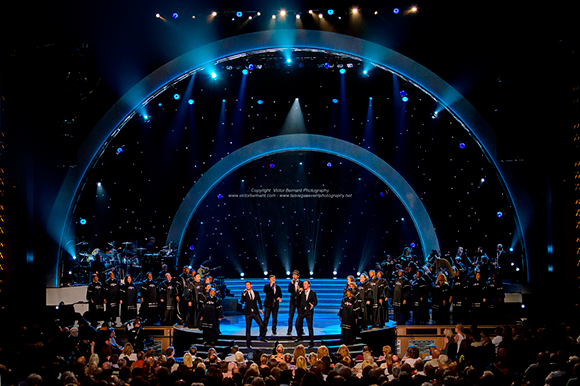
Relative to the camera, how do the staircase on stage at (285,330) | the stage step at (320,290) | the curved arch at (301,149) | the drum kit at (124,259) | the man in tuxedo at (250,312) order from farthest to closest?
1. the curved arch at (301,149)
2. the stage step at (320,290)
3. the drum kit at (124,259)
4. the staircase on stage at (285,330)
5. the man in tuxedo at (250,312)

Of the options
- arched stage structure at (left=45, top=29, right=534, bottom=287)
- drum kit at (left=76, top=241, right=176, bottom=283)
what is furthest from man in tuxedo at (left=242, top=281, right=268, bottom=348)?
arched stage structure at (left=45, top=29, right=534, bottom=287)

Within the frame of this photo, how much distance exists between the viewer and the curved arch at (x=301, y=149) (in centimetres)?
1820

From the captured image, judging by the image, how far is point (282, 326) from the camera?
14141 mm

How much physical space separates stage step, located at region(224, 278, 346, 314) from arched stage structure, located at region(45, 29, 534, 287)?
578 centimetres

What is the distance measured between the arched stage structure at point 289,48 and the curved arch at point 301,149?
3506mm

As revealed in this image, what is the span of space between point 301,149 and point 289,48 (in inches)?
184

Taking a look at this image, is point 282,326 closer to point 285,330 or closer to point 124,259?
point 285,330

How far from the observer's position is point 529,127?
13359mm

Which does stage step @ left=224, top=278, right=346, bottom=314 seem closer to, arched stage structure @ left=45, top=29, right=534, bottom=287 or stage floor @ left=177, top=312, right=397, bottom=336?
stage floor @ left=177, top=312, right=397, bottom=336

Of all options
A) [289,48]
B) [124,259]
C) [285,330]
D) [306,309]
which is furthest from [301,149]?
[306,309]

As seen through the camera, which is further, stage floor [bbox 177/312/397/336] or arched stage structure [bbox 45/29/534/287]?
arched stage structure [bbox 45/29/534/287]

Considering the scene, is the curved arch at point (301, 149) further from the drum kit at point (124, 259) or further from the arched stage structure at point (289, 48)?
the arched stage structure at point (289, 48)

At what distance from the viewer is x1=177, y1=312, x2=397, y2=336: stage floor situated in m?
13.1

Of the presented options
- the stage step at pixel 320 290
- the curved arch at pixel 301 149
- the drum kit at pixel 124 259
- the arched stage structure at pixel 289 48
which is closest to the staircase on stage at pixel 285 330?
the stage step at pixel 320 290
